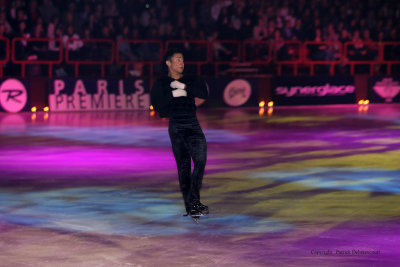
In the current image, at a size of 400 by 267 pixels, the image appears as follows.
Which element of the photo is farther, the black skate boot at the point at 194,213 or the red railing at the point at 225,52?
the red railing at the point at 225,52

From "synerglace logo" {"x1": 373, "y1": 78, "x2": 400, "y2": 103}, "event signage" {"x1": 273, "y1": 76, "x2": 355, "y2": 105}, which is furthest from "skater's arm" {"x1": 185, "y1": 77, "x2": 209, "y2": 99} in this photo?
"synerglace logo" {"x1": 373, "y1": 78, "x2": 400, "y2": 103}

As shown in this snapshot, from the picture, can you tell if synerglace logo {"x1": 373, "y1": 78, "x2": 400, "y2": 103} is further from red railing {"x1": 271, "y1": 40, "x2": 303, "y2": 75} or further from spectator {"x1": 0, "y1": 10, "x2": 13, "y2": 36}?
spectator {"x1": 0, "y1": 10, "x2": 13, "y2": 36}

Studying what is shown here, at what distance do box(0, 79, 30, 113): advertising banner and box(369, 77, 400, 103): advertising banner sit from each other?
42.1ft

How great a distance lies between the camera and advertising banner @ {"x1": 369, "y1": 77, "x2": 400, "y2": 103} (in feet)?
101

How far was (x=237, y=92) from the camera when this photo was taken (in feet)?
94.0

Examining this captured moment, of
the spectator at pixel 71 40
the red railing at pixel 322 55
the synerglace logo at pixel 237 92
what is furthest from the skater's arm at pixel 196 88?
the red railing at pixel 322 55

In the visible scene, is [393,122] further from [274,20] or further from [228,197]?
[228,197]

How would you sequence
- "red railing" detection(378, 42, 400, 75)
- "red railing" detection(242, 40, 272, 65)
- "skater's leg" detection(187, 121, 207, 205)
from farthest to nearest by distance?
"red railing" detection(378, 42, 400, 75) → "red railing" detection(242, 40, 272, 65) → "skater's leg" detection(187, 121, 207, 205)

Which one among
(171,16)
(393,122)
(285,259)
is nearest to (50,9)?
(171,16)

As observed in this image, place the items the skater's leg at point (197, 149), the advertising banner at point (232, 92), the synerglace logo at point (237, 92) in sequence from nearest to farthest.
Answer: the skater's leg at point (197, 149), the advertising banner at point (232, 92), the synerglace logo at point (237, 92)

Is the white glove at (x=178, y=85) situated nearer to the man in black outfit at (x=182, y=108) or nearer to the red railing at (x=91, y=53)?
the man in black outfit at (x=182, y=108)

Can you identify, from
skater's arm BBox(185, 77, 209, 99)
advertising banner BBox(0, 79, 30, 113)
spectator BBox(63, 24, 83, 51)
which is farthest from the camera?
spectator BBox(63, 24, 83, 51)

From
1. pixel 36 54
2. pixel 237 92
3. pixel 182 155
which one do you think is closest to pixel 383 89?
pixel 237 92

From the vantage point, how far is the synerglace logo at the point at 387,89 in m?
30.9
